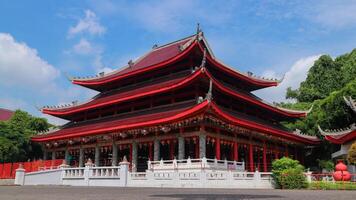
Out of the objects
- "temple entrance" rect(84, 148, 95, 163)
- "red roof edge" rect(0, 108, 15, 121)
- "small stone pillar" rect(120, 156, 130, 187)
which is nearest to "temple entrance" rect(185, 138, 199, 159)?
"small stone pillar" rect(120, 156, 130, 187)

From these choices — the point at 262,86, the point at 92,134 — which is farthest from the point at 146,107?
the point at 262,86

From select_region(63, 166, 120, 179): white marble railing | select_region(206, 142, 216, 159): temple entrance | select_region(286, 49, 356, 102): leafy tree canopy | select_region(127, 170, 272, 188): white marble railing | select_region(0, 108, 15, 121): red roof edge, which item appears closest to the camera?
select_region(127, 170, 272, 188): white marble railing

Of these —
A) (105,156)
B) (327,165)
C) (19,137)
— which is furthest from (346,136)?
(19,137)

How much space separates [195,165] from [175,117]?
310 cm

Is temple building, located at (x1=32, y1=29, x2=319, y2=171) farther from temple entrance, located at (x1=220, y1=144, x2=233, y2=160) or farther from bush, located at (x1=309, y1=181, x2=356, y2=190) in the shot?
bush, located at (x1=309, y1=181, x2=356, y2=190)

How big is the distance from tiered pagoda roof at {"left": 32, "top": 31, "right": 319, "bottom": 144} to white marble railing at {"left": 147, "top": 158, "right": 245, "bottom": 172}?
243 centimetres

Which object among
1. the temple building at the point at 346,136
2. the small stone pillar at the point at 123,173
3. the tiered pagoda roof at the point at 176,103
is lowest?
the small stone pillar at the point at 123,173

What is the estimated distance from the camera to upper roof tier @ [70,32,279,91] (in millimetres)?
27328

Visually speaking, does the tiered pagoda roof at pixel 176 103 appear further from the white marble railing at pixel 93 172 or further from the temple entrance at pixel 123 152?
the white marble railing at pixel 93 172

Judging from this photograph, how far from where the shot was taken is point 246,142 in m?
27.5

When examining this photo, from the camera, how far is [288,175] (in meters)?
20.6

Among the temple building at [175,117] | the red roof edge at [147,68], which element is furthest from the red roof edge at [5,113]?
the red roof edge at [147,68]

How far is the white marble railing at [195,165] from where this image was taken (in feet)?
69.1

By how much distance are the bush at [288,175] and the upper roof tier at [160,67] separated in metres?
9.24
